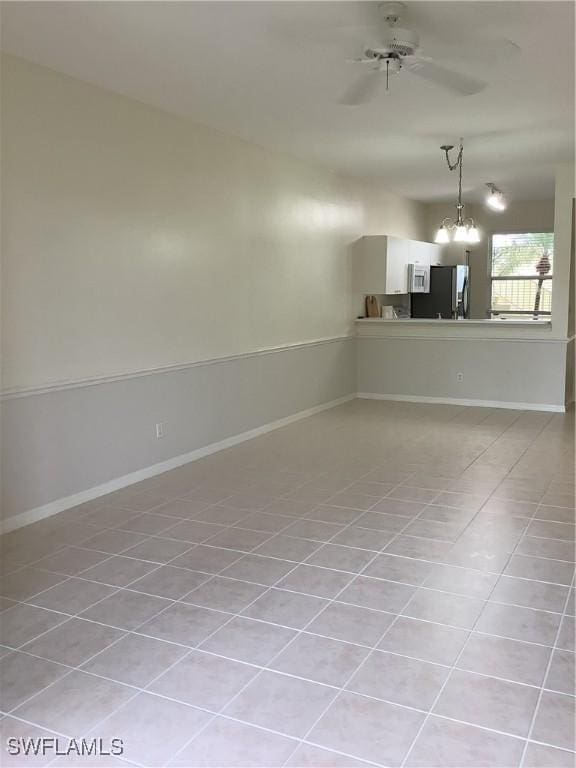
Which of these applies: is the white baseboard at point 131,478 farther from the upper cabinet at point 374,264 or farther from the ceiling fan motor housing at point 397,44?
the ceiling fan motor housing at point 397,44

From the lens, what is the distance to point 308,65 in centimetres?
→ 373

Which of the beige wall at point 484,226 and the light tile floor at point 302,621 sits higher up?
the beige wall at point 484,226

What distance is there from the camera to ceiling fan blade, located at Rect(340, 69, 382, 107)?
10.6 feet

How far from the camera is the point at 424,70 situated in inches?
121

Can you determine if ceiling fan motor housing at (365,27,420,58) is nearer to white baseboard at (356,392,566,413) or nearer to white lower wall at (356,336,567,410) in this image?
white lower wall at (356,336,567,410)

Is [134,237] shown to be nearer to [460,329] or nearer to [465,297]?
[460,329]

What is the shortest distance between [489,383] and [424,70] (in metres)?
4.83

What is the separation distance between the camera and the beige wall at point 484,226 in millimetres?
9680

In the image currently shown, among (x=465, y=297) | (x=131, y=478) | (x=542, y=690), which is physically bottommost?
(x=542, y=690)

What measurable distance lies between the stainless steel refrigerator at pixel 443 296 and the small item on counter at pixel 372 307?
1256mm

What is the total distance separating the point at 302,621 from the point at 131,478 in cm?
225

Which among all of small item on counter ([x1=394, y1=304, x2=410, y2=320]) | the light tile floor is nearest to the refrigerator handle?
small item on counter ([x1=394, y1=304, x2=410, y2=320])

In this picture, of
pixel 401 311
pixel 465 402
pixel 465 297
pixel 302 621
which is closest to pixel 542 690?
pixel 302 621

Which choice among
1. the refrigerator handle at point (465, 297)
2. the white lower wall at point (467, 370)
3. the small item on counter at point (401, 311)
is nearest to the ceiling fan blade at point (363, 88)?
the white lower wall at point (467, 370)
